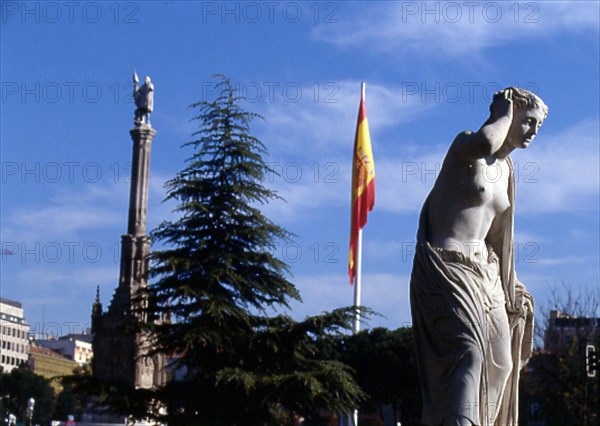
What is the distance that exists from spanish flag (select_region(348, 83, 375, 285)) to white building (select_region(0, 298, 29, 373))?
95.5m

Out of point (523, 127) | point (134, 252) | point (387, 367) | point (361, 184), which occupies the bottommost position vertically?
point (523, 127)

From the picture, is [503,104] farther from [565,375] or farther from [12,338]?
[12,338]

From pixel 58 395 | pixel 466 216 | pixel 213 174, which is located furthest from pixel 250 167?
pixel 58 395

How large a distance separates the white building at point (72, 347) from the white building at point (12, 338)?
42.9ft

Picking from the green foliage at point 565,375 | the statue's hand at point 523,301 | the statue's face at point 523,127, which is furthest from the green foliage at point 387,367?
the statue's face at point 523,127

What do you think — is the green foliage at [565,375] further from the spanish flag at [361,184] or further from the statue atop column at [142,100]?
the statue atop column at [142,100]

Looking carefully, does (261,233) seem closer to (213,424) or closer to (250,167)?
(250,167)

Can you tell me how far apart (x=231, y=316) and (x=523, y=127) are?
18.9 m

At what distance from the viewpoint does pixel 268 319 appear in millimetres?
26031

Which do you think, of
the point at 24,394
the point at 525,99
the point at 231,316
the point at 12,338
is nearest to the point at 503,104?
the point at 525,99

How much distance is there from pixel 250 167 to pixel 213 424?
21.2ft

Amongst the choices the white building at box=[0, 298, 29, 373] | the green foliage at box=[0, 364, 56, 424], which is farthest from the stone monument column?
the white building at box=[0, 298, 29, 373]

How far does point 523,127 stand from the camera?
7.53 metres

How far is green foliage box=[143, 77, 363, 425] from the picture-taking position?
2484 cm
